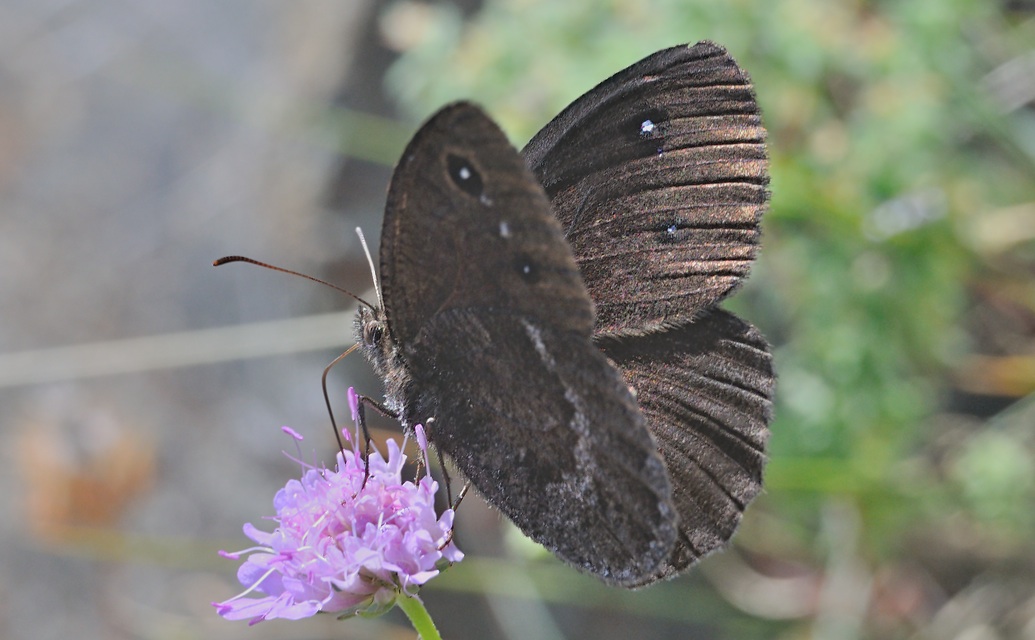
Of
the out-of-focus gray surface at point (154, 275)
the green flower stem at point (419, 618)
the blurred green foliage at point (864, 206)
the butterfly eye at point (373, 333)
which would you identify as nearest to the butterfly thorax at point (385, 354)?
the butterfly eye at point (373, 333)

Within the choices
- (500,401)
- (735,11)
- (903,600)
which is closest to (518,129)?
(735,11)

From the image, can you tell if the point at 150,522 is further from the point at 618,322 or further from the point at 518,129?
the point at 618,322

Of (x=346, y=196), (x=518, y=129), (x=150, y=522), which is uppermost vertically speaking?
(x=346, y=196)

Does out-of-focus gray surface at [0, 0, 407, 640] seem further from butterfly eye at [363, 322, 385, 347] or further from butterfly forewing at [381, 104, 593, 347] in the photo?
butterfly forewing at [381, 104, 593, 347]

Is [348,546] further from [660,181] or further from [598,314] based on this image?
[660,181]

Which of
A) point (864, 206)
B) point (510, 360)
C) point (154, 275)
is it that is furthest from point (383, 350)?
point (154, 275)

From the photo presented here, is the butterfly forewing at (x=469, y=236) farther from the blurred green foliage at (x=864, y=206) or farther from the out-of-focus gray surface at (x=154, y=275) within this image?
the out-of-focus gray surface at (x=154, y=275)
